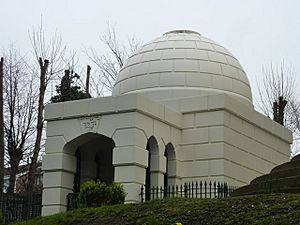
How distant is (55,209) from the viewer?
19.4 meters

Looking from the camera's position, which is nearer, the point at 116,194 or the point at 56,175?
the point at 116,194

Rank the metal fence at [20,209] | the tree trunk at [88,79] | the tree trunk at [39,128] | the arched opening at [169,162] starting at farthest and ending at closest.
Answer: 1. the tree trunk at [88,79]
2. the tree trunk at [39,128]
3. the arched opening at [169,162]
4. the metal fence at [20,209]

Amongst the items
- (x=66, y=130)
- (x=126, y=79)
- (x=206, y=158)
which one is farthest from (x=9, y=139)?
(x=206, y=158)

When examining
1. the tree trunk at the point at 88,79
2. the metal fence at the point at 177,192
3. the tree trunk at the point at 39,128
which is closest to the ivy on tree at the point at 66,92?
the tree trunk at the point at 39,128

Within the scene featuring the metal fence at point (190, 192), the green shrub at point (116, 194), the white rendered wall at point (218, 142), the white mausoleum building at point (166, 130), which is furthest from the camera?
the white rendered wall at point (218, 142)

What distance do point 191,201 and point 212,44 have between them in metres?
12.6

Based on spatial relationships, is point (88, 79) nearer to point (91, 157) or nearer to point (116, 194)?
point (91, 157)

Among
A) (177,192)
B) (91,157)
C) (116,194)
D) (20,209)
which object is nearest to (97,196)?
(116,194)

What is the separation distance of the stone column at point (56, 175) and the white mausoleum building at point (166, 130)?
1.3 inches

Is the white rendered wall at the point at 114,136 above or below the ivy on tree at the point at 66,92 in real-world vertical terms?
below

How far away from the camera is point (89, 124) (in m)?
19.7

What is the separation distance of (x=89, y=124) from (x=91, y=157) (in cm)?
285

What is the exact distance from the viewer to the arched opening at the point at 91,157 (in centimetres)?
2034

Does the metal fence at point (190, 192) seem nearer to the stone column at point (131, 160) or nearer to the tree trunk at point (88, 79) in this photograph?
the stone column at point (131, 160)
